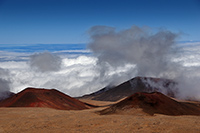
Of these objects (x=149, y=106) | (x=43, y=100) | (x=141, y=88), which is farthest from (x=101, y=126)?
(x=141, y=88)

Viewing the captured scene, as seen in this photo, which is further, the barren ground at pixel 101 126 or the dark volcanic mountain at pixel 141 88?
the dark volcanic mountain at pixel 141 88

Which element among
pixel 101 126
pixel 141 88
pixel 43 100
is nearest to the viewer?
pixel 101 126

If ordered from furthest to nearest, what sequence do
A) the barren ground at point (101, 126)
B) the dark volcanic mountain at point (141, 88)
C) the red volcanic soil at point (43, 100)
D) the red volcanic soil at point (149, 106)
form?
the dark volcanic mountain at point (141, 88) → the red volcanic soil at point (43, 100) → the red volcanic soil at point (149, 106) → the barren ground at point (101, 126)

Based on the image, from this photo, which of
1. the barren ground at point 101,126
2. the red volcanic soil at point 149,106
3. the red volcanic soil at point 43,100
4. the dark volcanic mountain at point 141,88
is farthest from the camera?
the dark volcanic mountain at point 141,88

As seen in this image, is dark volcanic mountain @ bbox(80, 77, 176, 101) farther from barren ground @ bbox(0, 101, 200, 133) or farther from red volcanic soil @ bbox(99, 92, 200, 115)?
barren ground @ bbox(0, 101, 200, 133)

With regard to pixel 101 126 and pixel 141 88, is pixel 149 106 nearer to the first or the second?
pixel 101 126

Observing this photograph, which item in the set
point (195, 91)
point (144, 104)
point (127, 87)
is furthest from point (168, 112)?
point (127, 87)

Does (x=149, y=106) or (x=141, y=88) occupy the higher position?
(x=149, y=106)

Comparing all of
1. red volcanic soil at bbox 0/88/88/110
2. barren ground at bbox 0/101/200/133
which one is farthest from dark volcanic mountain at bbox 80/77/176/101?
barren ground at bbox 0/101/200/133

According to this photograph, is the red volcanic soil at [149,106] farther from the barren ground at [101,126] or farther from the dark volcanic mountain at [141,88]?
the dark volcanic mountain at [141,88]

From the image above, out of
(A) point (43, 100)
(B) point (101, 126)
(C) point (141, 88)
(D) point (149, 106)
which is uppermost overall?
(D) point (149, 106)

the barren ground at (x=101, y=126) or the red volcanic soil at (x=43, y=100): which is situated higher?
the barren ground at (x=101, y=126)

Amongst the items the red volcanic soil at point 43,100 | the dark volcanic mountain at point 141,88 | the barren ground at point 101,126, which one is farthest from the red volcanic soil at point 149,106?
the dark volcanic mountain at point 141,88
